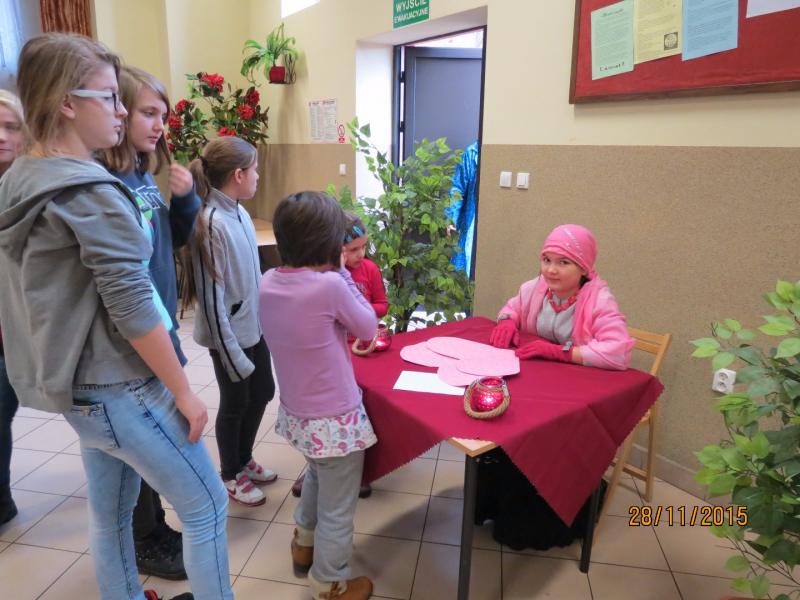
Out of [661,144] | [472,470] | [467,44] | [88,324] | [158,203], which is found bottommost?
[472,470]

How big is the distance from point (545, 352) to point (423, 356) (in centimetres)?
39

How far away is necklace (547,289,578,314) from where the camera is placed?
188 centimetres

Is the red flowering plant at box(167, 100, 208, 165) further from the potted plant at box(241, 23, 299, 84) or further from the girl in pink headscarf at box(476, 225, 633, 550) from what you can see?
the girl in pink headscarf at box(476, 225, 633, 550)

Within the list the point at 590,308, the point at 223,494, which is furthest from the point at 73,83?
the point at 590,308

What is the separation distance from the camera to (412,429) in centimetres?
138

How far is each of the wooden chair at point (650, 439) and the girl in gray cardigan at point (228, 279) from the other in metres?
1.35

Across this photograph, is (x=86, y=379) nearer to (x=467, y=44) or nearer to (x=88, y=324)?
(x=88, y=324)

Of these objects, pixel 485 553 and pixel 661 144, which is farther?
pixel 661 144

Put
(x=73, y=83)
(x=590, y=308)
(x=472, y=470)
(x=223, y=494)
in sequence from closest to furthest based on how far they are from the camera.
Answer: (x=73, y=83) < (x=223, y=494) < (x=472, y=470) < (x=590, y=308)

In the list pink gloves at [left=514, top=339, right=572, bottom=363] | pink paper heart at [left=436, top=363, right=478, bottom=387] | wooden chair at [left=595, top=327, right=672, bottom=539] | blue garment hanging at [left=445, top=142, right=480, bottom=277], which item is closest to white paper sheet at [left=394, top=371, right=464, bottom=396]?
pink paper heart at [left=436, top=363, right=478, bottom=387]

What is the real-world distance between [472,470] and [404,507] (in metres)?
0.87

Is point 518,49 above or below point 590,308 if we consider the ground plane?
above

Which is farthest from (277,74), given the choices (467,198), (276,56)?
(467,198)

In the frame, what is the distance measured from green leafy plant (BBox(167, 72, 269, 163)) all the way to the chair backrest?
3834mm
